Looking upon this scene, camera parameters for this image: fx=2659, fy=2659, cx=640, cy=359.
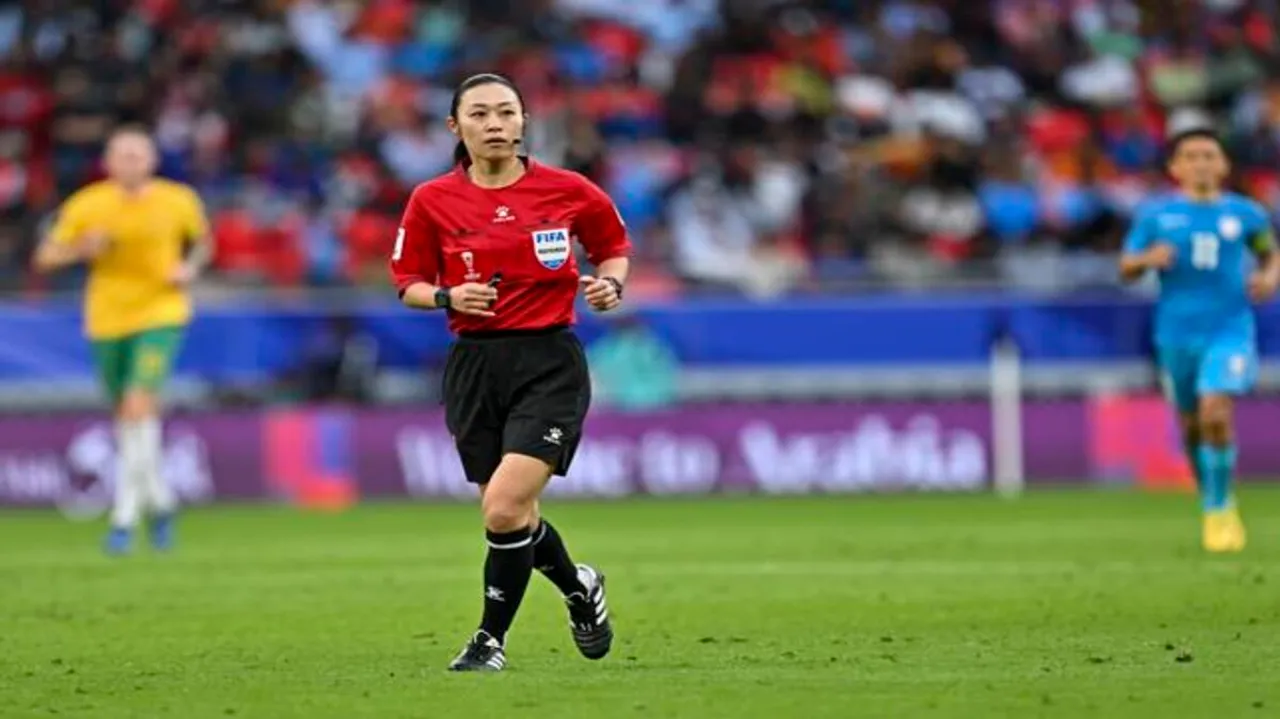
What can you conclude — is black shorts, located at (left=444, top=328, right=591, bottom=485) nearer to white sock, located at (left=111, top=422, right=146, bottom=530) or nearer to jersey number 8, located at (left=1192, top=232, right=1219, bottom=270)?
jersey number 8, located at (left=1192, top=232, right=1219, bottom=270)

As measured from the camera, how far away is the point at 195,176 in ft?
93.9

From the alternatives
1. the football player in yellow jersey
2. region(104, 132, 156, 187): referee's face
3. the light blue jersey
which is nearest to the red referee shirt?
the light blue jersey

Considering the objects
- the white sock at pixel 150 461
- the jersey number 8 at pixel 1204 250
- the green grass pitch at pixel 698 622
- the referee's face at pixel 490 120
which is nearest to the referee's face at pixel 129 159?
the white sock at pixel 150 461

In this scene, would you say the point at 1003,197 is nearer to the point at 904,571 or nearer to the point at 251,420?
the point at 251,420

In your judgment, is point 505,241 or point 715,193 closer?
point 505,241

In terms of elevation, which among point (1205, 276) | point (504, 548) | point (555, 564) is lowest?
point (555, 564)

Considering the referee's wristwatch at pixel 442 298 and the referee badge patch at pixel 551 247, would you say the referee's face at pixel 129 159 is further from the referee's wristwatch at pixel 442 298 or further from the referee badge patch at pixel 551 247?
the referee's wristwatch at pixel 442 298

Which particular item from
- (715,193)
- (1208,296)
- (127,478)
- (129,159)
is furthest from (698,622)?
(715,193)

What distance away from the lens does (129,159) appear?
18.6 m

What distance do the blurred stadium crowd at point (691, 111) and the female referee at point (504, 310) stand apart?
15.2 m

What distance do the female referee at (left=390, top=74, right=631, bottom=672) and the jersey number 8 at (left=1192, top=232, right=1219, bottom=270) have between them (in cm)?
710

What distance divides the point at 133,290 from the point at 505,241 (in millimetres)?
8994

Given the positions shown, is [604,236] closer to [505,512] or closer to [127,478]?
[505,512]

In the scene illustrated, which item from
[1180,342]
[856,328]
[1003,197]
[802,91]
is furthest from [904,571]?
[802,91]
